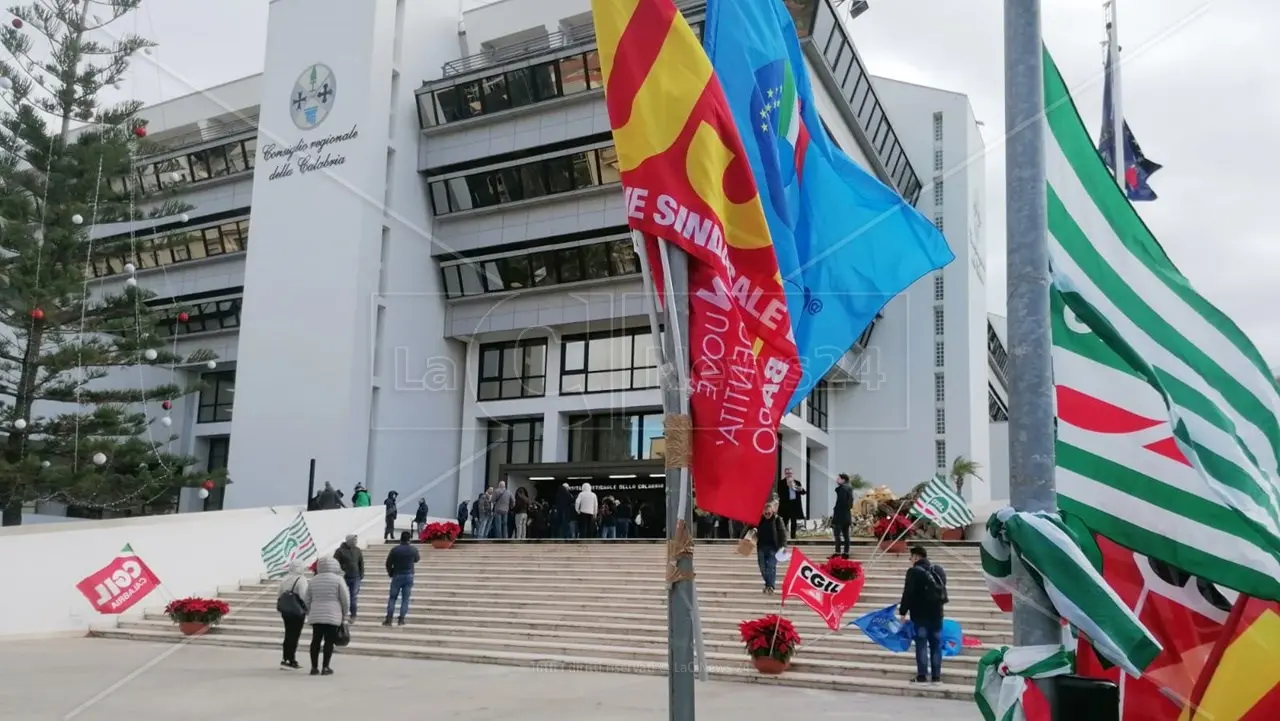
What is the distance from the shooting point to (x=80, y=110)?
1030 inches

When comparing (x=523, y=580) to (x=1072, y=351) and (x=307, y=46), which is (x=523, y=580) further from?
(x=307, y=46)

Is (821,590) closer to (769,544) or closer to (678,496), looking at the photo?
(769,544)

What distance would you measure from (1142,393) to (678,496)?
9.59 ft

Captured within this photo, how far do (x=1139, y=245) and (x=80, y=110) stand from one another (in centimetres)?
2666

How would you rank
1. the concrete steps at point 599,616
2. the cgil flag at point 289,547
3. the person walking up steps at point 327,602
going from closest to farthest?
1. the person walking up steps at point 327,602
2. the concrete steps at point 599,616
3. the cgil flag at point 289,547

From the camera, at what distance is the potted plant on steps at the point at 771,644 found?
1340 cm

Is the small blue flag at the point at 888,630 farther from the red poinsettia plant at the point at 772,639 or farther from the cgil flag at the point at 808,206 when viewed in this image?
the cgil flag at the point at 808,206

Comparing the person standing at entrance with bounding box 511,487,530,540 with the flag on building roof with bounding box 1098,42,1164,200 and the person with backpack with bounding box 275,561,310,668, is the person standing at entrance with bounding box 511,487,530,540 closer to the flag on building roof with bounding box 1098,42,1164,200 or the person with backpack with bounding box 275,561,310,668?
the person with backpack with bounding box 275,561,310,668

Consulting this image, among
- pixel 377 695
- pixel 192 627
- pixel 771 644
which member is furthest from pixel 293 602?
pixel 192 627

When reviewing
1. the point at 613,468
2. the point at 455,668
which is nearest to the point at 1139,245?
the point at 455,668

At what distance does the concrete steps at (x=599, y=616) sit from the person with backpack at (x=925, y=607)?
325 millimetres

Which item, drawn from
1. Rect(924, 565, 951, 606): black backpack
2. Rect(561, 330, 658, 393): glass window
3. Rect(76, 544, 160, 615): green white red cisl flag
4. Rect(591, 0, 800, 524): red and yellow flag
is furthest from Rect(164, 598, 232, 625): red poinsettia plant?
Rect(561, 330, 658, 393): glass window

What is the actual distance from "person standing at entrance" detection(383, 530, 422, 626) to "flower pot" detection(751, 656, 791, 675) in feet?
22.6

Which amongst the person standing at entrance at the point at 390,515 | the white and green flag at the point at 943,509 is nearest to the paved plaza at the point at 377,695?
the white and green flag at the point at 943,509
